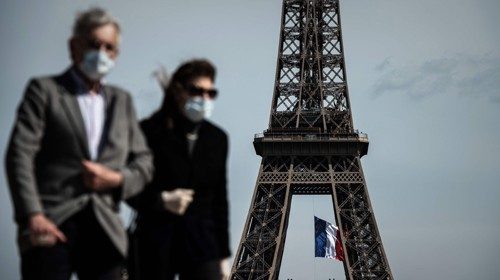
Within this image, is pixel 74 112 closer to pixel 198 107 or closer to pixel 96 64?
pixel 96 64

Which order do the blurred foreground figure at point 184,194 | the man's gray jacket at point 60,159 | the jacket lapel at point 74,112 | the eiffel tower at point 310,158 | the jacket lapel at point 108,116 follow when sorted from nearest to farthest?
1. the man's gray jacket at point 60,159
2. the jacket lapel at point 74,112
3. the jacket lapel at point 108,116
4. the blurred foreground figure at point 184,194
5. the eiffel tower at point 310,158

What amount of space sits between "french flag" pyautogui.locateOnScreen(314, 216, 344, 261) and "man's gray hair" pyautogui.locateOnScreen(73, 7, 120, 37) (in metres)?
37.5

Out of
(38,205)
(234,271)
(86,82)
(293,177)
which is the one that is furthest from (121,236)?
(293,177)

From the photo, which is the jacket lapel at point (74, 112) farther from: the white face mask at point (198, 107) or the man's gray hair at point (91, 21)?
the white face mask at point (198, 107)

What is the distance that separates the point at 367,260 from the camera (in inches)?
1612

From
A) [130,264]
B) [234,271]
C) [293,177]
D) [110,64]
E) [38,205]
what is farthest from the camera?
[293,177]

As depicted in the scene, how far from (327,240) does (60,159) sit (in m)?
38.4

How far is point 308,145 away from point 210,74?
128 ft

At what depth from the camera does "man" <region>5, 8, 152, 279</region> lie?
4.27m

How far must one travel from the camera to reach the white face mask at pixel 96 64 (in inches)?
181

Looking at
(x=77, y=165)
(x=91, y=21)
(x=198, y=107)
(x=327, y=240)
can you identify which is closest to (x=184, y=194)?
(x=198, y=107)

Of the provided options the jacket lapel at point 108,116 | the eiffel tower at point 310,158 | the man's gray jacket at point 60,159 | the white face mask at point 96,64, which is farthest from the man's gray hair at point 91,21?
the eiffel tower at point 310,158

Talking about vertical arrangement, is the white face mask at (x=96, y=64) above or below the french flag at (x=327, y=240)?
above

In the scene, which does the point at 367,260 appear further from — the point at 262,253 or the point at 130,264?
the point at 130,264
